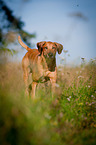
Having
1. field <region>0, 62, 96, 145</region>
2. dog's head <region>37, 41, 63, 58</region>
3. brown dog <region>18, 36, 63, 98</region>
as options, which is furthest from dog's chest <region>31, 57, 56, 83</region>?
field <region>0, 62, 96, 145</region>

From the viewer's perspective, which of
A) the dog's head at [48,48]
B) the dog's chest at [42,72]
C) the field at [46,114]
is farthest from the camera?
the dog's head at [48,48]

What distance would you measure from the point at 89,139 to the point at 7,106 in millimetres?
1582

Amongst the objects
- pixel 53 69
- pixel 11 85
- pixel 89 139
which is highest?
pixel 53 69

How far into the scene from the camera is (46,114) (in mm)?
1979

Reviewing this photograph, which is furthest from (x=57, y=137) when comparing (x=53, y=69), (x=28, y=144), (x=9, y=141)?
(x=53, y=69)

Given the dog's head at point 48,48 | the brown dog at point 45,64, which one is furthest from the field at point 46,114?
the dog's head at point 48,48

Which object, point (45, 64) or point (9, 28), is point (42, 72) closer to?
point (45, 64)

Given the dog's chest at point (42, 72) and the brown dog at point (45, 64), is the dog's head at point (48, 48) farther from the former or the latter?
the dog's chest at point (42, 72)

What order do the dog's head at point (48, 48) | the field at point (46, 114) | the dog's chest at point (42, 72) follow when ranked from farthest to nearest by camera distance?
the dog's head at point (48, 48)
the dog's chest at point (42, 72)
the field at point (46, 114)

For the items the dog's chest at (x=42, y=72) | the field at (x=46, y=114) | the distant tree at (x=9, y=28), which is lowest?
the field at (x=46, y=114)

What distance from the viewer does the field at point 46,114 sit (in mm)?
1478

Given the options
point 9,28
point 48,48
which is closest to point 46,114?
point 9,28

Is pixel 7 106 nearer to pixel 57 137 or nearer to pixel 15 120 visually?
pixel 15 120

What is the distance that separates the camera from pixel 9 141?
149cm
